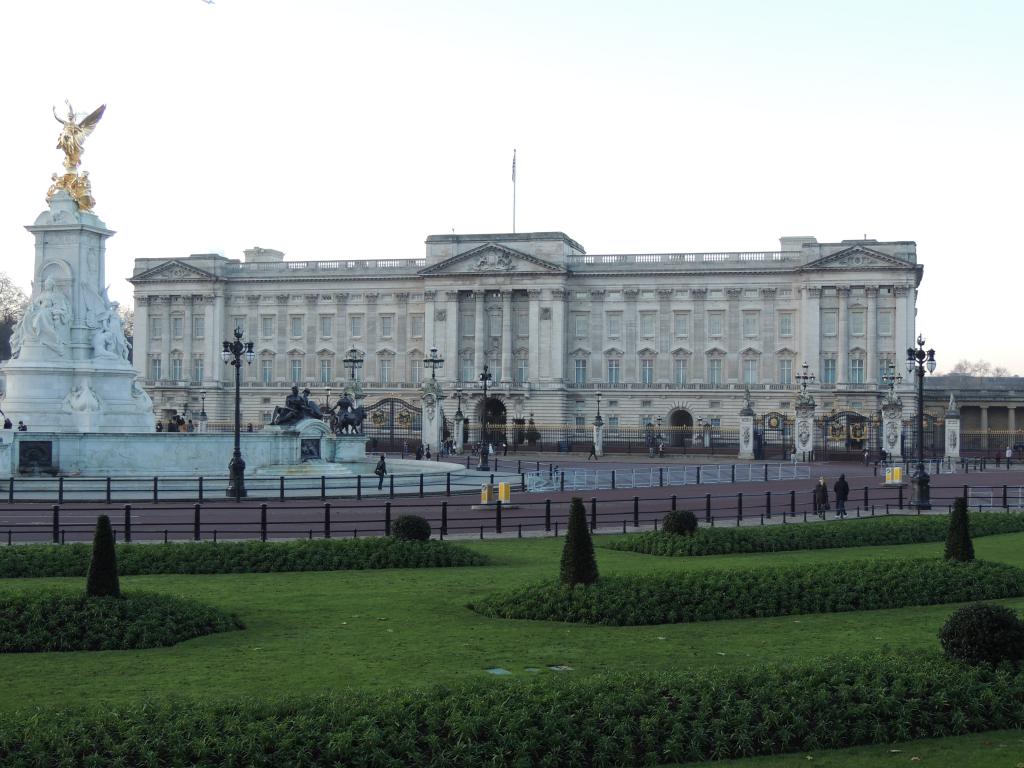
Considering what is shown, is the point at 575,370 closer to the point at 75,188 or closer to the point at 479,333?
the point at 479,333

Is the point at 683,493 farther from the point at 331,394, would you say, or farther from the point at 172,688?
the point at 331,394

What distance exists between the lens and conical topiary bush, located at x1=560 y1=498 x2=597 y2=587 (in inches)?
716

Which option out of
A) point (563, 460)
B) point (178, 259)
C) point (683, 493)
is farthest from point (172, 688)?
point (178, 259)

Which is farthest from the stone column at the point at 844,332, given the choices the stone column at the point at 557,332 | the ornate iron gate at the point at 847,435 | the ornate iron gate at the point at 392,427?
the ornate iron gate at the point at 392,427

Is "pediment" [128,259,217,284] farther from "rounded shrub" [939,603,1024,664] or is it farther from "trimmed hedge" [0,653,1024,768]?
"rounded shrub" [939,603,1024,664]

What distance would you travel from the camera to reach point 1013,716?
12328 mm

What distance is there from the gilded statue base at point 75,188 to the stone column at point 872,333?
69984 millimetres

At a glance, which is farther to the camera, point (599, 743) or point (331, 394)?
point (331, 394)

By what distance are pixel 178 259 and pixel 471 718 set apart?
355 feet

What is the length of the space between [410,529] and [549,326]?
83589mm

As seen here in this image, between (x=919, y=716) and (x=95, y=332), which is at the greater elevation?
(x=95, y=332)

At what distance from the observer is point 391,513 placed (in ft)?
111

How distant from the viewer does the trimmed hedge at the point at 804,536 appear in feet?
85.5

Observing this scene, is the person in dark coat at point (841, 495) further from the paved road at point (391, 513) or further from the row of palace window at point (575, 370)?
the row of palace window at point (575, 370)
